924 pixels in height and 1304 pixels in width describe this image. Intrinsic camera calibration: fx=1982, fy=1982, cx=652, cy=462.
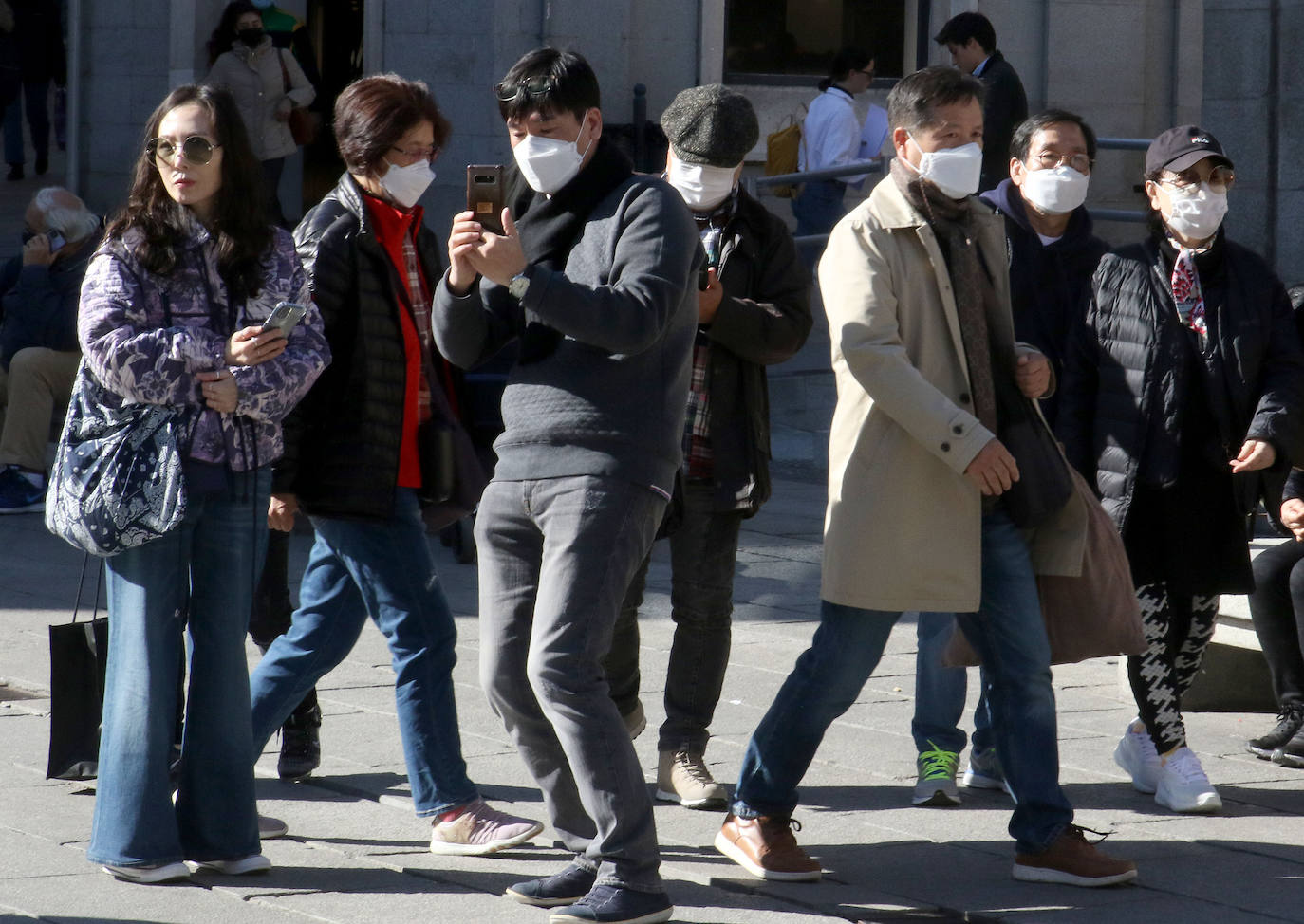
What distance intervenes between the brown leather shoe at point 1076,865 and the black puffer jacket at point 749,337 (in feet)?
4.09

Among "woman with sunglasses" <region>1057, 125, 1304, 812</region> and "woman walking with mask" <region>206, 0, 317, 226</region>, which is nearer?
"woman with sunglasses" <region>1057, 125, 1304, 812</region>

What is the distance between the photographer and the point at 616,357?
422 cm

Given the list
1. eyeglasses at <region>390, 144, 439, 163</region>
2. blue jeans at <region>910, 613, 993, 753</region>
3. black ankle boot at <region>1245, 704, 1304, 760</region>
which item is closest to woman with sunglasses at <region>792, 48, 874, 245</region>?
black ankle boot at <region>1245, 704, 1304, 760</region>

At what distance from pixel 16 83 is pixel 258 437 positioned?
15039 millimetres

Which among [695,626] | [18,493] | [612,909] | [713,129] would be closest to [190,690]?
[612,909]

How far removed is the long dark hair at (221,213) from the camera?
14.6 feet

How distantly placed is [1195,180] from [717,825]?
218 centimetres

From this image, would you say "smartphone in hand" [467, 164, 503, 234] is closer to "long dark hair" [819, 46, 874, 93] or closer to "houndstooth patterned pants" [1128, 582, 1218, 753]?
"houndstooth patterned pants" [1128, 582, 1218, 753]

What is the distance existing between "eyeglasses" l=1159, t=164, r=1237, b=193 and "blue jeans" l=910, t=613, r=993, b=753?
1339 millimetres

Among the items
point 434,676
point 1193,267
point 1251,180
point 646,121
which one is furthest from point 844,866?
point 646,121

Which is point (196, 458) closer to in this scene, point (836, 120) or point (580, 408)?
point (580, 408)

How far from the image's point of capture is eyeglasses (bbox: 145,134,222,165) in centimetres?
447

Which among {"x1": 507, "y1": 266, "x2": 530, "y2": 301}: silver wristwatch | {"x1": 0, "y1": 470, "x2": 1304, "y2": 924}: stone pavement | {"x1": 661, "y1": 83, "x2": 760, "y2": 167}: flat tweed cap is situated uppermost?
{"x1": 661, "y1": 83, "x2": 760, "y2": 167}: flat tweed cap

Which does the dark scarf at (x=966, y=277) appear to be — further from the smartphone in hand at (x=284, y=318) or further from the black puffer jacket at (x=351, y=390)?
the smartphone in hand at (x=284, y=318)
